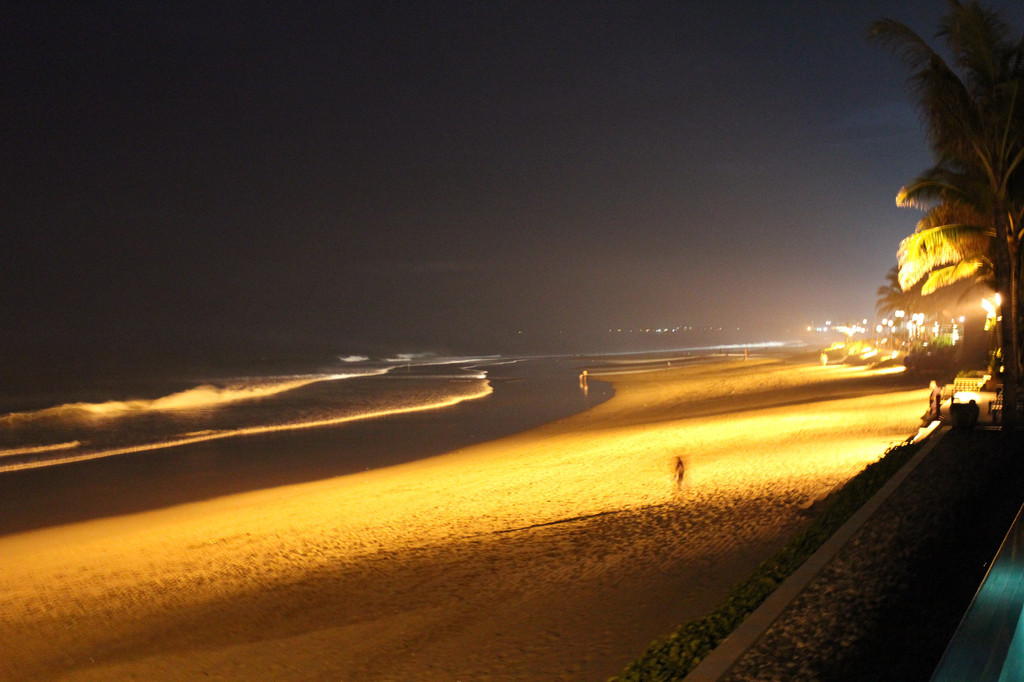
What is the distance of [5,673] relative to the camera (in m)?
7.08

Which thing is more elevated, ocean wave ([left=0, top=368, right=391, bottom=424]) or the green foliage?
the green foliage

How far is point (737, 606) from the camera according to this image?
234 inches

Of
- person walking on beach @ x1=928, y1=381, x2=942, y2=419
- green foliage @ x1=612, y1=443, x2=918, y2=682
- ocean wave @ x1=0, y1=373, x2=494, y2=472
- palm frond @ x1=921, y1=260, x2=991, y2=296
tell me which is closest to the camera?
green foliage @ x1=612, y1=443, x2=918, y2=682

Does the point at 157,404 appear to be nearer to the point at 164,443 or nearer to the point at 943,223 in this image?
the point at 164,443

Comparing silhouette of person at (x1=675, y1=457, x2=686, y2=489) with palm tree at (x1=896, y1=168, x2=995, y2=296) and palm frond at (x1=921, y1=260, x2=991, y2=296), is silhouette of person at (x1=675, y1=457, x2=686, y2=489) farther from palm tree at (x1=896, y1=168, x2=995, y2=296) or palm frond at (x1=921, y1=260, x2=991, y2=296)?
palm frond at (x1=921, y1=260, x2=991, y2=296)

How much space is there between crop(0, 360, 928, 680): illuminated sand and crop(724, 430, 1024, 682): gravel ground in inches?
66.5

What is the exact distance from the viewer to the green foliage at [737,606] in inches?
197

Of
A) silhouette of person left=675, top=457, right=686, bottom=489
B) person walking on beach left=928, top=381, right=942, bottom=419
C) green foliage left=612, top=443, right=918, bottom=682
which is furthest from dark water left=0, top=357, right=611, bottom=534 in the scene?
green foliage left=612, top=443, right=918, bottom=682

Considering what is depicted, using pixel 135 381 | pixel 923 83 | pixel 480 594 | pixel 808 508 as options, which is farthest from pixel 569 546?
pixel 135 381

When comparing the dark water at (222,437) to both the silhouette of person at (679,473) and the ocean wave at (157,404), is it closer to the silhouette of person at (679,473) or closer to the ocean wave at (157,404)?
the ocean wave at (157,404)

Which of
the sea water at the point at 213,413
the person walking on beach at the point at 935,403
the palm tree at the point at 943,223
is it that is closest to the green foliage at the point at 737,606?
the person walking on beach at the point at 935,403

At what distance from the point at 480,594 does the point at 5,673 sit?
4.66 metres

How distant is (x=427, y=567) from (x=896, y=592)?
5.59 meters

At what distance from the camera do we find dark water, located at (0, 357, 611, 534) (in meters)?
15.8
